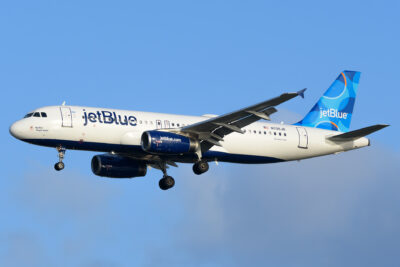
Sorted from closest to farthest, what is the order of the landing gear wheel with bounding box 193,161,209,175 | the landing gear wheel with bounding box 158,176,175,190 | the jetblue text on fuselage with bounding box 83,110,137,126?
the jetblue text on fuselage with bounding box 83,110,137,126
the landing gear wheel with bounding box 193,161,209,175
the landing gear wheel with bounding box 158,176,175,190

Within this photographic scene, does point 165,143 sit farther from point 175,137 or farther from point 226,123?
point 226,123

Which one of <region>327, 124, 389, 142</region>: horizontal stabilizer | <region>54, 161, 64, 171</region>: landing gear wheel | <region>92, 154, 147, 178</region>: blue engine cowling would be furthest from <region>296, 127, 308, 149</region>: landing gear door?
<region>54, 161, 64, 171</region>: landing gear wheel

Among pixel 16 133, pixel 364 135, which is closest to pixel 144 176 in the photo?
pixel 16 133

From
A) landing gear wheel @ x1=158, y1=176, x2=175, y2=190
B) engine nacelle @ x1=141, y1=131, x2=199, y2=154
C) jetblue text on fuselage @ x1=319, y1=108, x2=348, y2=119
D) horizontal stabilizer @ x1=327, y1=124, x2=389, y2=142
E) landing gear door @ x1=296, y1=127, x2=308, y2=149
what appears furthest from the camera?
jetblue text on fuselage @ x1=319, y1=108, x2=348, y2=119

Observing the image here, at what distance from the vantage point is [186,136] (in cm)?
5512

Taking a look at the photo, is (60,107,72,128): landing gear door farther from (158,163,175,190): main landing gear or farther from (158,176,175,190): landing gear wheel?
(158,176,175,190): landing gear wheel

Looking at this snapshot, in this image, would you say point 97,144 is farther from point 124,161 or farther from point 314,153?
point 314,153

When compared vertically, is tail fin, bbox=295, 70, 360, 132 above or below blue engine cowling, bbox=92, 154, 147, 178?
above

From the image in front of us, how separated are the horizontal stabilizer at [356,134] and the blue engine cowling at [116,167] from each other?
1303 cm

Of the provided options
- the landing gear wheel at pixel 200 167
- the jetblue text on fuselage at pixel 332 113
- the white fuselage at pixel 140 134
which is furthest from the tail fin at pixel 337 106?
the landing gear wheel at pixel 200 167

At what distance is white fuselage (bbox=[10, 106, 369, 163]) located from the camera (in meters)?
53.4

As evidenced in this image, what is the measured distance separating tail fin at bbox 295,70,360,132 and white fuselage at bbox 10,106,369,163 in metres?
2.77

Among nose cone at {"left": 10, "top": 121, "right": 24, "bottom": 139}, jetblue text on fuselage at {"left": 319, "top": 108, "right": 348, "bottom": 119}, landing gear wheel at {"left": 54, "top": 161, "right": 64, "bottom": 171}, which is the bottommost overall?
landing gear wheel at {"left": 54, "top": 161, "right": 64, "bottom": 171}

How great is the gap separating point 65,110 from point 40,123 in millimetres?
1717
